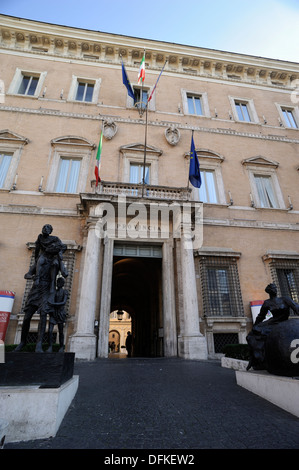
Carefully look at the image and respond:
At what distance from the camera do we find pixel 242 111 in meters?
16.1

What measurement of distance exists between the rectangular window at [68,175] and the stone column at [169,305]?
5328 mm

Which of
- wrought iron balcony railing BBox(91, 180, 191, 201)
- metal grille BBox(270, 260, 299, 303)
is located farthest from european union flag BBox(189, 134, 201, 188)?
metal grille BBox(270, 260, 299, 303)

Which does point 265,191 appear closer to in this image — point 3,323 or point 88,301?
point 88,301

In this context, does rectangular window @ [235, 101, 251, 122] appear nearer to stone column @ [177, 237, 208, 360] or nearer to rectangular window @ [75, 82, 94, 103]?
rectangular window @ [75, 82, 94, 103]

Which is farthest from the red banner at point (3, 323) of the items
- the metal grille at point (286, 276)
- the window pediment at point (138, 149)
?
the metal grille at point (286, 276)

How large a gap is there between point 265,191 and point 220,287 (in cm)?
640

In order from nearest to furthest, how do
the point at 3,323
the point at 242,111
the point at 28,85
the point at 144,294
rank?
1. the point at 3,323
2. the point at 28,85
3. the point at 242,111
4. the point at 144,294

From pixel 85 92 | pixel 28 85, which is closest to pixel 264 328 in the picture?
pixel 85 92

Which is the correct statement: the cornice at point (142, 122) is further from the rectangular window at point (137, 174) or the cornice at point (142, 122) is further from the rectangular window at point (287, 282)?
the rectangular window at point (287, 282)

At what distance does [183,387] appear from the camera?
4570 mm

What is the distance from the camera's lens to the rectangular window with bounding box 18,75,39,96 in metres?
14.3

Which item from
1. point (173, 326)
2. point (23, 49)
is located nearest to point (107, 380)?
point (173, 326)

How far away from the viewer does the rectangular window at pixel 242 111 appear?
622 inches

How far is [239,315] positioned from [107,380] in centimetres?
704
